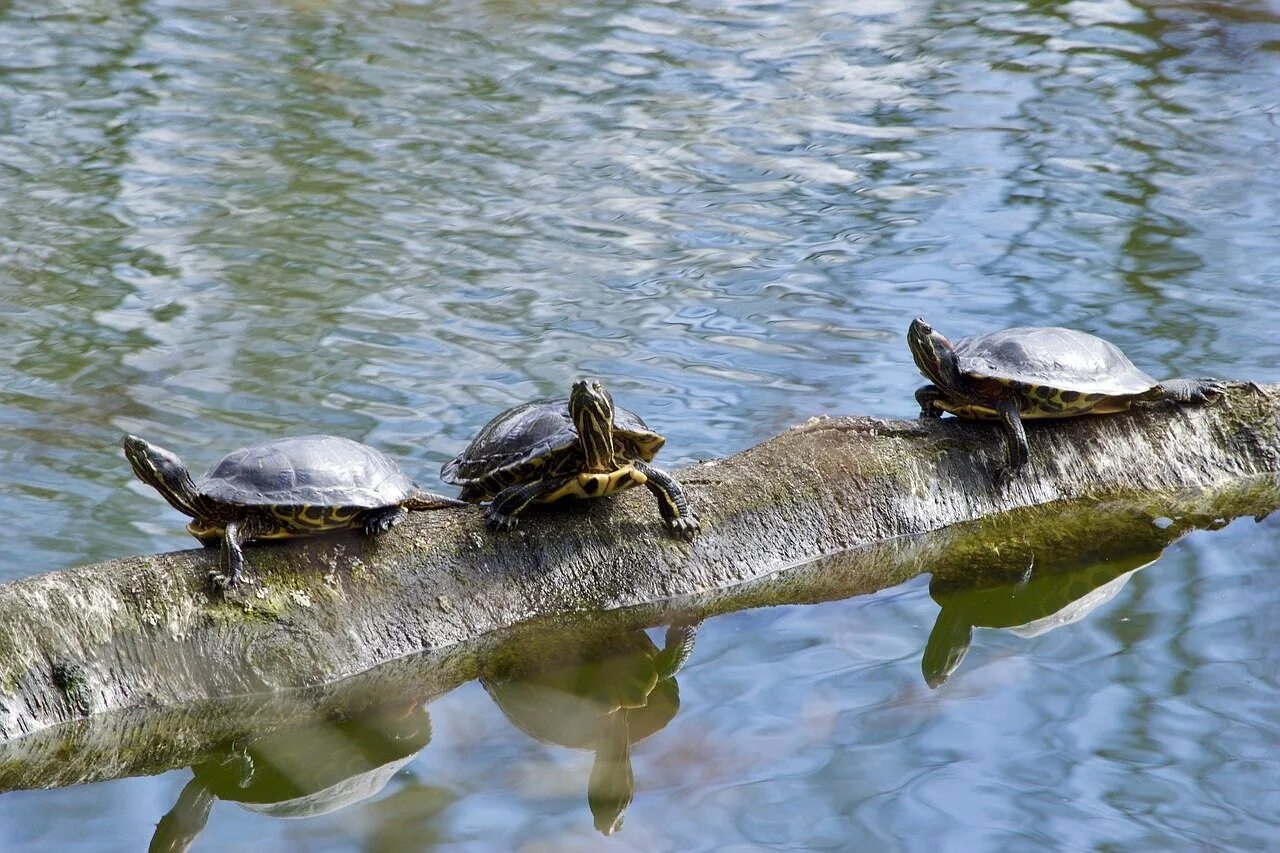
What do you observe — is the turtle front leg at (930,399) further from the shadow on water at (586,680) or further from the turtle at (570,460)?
the turtle at (570,460)

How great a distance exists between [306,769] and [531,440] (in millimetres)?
1192

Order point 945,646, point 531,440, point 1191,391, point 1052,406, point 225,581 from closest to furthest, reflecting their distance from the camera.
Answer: point 225,581 → point 531,440 → point 945,646 → point 1052,406 → point 1191,391

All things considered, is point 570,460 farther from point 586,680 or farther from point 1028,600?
point 1028,600

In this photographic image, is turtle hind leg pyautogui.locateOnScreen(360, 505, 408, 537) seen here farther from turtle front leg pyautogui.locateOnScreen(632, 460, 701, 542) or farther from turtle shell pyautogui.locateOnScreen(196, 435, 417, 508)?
turtle front leg pyautogui.locateOnScreen(632, 460, 701, 542)

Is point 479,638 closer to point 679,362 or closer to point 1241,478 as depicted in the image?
point 1241,478

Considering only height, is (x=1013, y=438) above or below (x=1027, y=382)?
below

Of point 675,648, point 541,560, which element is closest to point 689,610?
point 675,648

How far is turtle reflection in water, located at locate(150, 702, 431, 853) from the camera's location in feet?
12.2

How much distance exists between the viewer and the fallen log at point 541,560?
379 cm

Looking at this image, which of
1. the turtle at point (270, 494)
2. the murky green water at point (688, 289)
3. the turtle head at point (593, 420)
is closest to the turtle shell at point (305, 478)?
the turtle at point (270, 494)

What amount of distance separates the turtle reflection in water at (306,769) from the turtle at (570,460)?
2.23 ft

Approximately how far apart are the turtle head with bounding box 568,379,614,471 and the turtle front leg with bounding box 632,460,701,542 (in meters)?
0.13

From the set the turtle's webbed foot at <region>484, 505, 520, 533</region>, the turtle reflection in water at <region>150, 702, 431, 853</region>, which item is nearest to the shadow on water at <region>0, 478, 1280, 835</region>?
the turtle reflection in water at <region>150, 702, 431, 853</region>

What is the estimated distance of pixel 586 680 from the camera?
433cm
